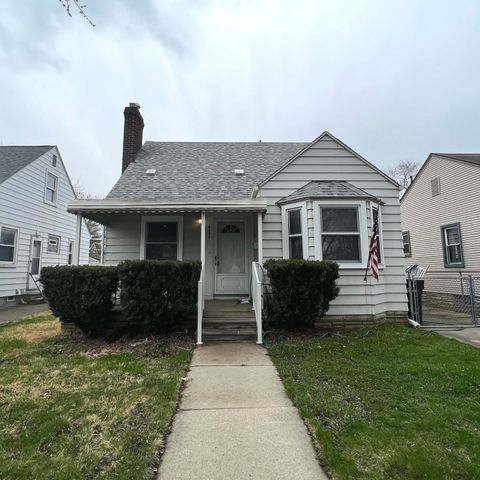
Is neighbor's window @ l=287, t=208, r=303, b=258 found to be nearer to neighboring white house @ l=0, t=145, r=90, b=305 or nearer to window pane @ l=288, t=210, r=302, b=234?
window pane @ l=288, t=210, r=302, b=234

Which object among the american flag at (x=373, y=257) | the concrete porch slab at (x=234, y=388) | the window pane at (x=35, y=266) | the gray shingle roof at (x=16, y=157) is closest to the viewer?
the concrete porch slab at (x=234, y=388)

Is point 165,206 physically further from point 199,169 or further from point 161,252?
point 199,169

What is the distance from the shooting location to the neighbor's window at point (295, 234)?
740 centimetres

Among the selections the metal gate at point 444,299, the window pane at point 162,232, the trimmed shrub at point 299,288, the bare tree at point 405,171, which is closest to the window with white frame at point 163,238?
the window pane at point 162,232

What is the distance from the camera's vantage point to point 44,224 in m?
13.6

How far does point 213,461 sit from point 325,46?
10.4m

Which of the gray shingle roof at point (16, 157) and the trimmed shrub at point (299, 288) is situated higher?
the gray shingle roof at point (16, 157)

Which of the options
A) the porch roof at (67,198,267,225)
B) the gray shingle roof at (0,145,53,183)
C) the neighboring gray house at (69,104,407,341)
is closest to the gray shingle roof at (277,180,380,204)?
the neighboring gray house at (69,104,407,341)

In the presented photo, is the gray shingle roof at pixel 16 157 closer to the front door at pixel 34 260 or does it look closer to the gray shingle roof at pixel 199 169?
the front door at pixel 34 260

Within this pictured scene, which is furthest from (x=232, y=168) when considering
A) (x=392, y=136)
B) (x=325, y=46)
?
(x=392, y=136)

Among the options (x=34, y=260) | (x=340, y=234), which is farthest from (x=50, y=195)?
(x=340, y=234)

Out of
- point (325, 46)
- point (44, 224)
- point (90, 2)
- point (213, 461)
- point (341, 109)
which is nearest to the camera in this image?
point (213, 461)

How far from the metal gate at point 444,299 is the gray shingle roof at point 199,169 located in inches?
204

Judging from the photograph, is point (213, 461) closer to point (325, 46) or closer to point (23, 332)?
point (23, 332)
